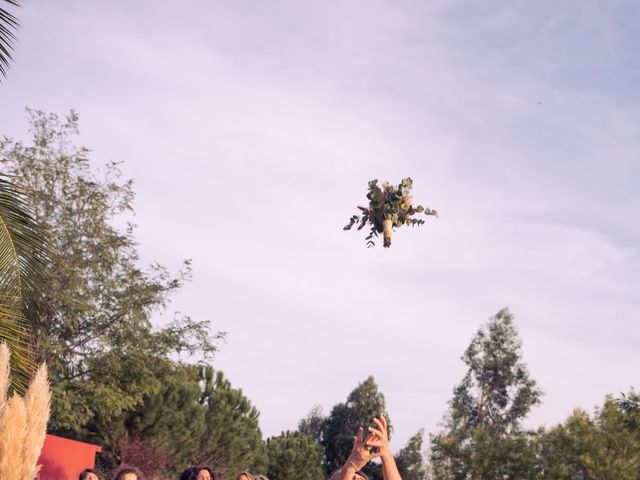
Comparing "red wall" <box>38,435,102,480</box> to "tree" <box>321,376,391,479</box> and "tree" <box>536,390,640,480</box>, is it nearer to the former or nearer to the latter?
"tree" <box>536,390,640,480</box>

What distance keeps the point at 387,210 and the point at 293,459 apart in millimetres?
51430

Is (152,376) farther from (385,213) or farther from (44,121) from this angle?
(385,213)

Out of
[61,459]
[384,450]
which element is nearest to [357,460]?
[384,450]

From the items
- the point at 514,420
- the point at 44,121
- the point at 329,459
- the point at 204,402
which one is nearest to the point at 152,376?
the point at 44,121

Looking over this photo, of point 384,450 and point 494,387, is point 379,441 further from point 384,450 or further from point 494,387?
point 494,387

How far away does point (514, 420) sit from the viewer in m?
72.1

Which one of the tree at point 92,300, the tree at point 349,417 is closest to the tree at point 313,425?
the tree at point 349,417

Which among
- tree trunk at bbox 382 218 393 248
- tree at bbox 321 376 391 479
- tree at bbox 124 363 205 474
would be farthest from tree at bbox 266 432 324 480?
tree trunk at bbox 382 218 393 248

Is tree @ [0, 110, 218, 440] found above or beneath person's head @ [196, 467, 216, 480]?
above

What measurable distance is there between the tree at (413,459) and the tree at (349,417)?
3.60 meters

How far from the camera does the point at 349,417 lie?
85562 mm

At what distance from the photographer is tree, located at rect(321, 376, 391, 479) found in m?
82.3

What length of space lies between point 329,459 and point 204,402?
36.6m

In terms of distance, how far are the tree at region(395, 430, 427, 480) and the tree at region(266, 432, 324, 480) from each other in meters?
21.9
